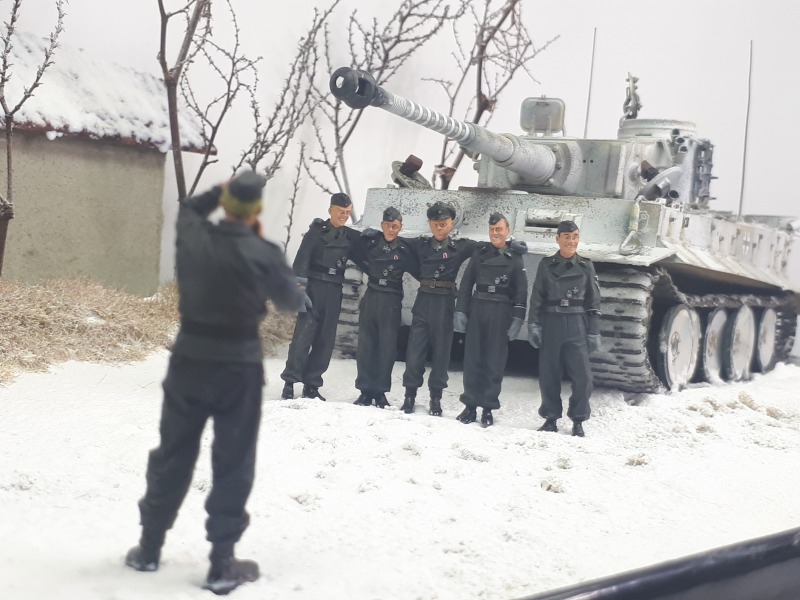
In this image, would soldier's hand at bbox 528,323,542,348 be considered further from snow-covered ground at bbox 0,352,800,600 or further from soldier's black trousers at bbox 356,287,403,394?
soldier's black trousers at bbox 356,287,403,394

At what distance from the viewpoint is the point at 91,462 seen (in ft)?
13.5

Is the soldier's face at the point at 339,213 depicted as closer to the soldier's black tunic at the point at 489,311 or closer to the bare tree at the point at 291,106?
the soldier's black tunic at the point at 489,311

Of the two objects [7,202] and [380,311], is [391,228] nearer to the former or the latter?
[380,311]

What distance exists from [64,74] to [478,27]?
469cm

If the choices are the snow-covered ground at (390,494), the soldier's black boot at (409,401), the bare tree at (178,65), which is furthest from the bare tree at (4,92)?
the soldier's black boot at (409,401)

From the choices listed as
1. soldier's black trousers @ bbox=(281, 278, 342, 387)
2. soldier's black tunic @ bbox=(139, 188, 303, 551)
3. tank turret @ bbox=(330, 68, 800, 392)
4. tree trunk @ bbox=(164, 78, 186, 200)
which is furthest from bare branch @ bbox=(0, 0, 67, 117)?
soldier's black tunic @ bbox=(139, 188, 303, 551)

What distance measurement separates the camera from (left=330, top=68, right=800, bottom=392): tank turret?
21.3 feet

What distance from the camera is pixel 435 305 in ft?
20.2

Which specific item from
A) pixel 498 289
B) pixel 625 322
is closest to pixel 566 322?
pixel 498 289

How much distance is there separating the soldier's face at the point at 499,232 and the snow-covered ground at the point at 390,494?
3.61 feet

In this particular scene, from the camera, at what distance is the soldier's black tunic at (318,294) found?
6109 mm

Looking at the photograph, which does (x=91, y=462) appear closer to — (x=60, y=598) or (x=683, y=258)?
(x=60, y=598)

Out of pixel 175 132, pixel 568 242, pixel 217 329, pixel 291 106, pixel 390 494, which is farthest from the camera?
pixel 291 106

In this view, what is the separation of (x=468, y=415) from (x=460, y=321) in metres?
0.57
